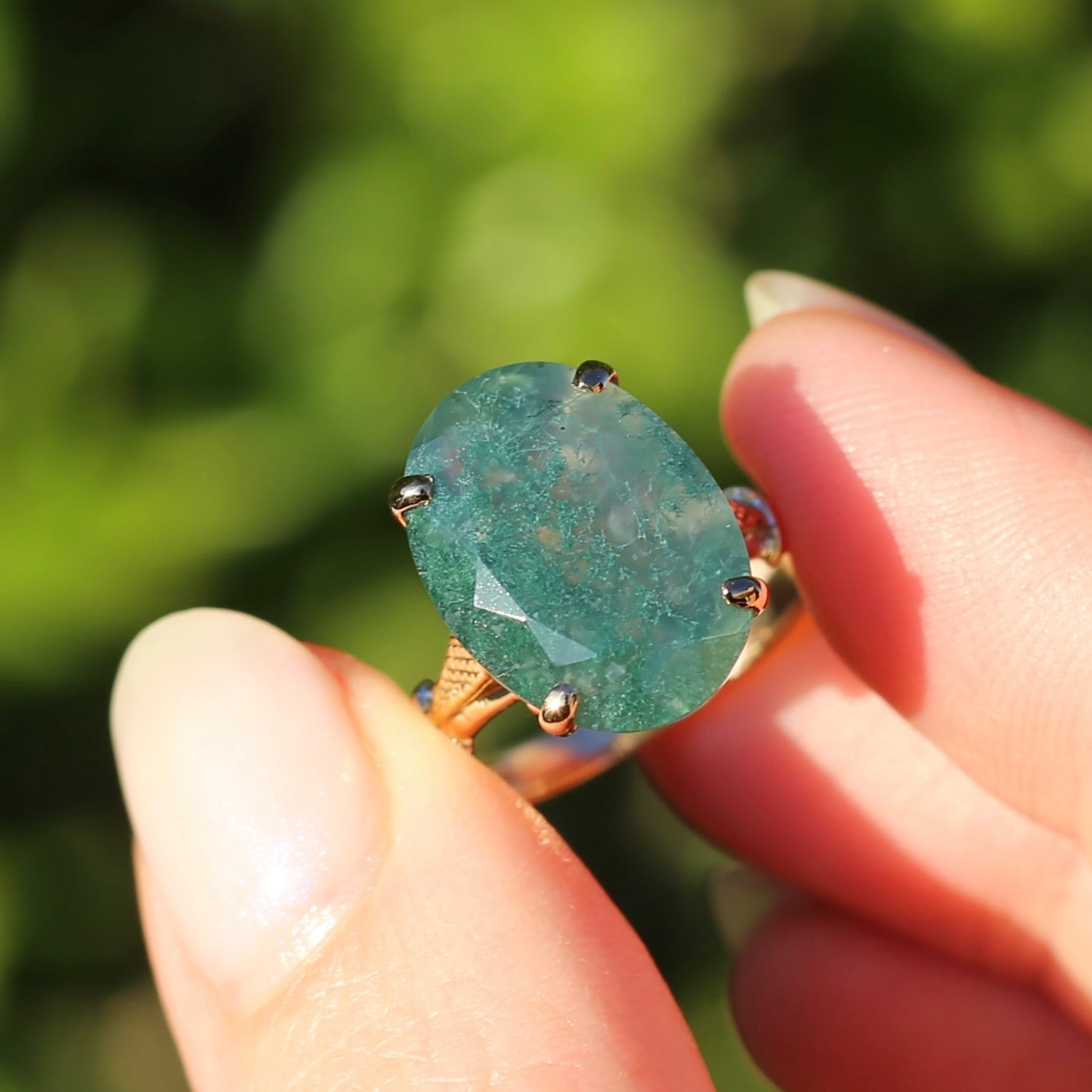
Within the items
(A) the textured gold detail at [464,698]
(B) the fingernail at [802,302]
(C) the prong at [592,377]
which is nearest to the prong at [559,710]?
(A) the textured gold detail at [464,698]

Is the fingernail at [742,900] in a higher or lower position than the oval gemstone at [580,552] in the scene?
lower

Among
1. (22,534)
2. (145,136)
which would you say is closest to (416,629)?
(22,534)

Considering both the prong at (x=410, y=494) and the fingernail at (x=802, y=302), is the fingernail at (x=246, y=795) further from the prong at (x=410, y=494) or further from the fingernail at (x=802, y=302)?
the fingernail at (x=802, y=302)

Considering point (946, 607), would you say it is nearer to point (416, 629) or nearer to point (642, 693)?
point (642, 693)

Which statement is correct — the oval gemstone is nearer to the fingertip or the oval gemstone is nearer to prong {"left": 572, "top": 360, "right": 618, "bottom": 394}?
prong {"left": 572, "top": 360, "right": 618, "bottom": 394}

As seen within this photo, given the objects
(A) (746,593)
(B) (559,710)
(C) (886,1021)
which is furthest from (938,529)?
(C) (886,1021)

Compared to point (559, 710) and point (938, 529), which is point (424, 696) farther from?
point (938, 529)
